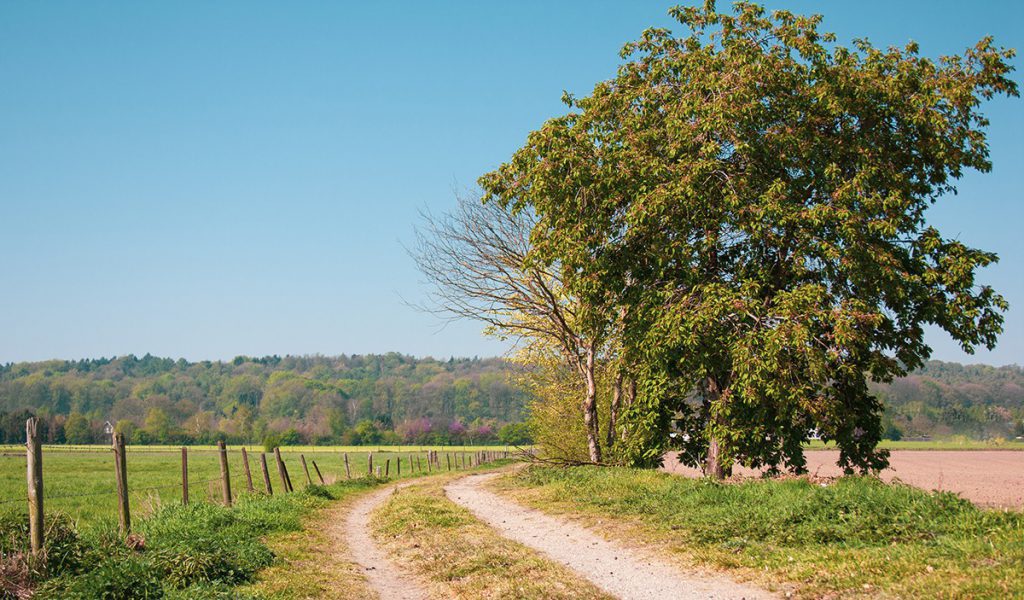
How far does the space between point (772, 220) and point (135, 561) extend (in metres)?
13.8

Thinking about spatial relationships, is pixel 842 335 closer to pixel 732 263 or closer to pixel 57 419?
pixel 732 263

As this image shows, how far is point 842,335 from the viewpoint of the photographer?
15.8 metres

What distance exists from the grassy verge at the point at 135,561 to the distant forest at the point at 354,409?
251 feet

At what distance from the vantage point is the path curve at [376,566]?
9.88 metres

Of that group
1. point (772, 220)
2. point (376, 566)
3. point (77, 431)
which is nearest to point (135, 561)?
point (376, 566)

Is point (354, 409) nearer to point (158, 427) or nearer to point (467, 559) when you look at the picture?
point (158, 427)

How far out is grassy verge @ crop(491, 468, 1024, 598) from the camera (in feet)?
25.9

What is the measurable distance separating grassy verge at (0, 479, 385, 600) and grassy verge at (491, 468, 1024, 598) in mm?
5903

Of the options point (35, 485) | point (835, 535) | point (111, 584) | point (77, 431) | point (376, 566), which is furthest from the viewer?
point (77, 431)

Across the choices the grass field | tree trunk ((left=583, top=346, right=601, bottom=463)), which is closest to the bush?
the grass field

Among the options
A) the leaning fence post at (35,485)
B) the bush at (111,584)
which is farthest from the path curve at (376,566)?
the leaning fence post at (35,485)

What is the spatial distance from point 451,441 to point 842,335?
Answer: 115 m

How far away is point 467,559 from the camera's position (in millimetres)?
11250

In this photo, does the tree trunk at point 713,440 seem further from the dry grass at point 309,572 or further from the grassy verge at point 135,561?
the grassy verge at point 135,561
